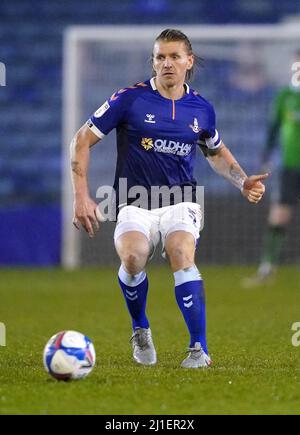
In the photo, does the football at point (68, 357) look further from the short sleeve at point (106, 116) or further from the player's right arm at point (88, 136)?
the short sleeve at point (106, 116)

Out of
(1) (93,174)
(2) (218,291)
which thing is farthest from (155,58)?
(1) (93,174)

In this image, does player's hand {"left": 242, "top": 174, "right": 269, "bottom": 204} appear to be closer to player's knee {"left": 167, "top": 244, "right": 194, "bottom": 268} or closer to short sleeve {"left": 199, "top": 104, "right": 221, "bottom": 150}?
short sleeve {"left": 199, "top": 104, "right": 221, "bottom": 150}

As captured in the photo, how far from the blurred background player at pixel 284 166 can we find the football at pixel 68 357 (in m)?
7.39

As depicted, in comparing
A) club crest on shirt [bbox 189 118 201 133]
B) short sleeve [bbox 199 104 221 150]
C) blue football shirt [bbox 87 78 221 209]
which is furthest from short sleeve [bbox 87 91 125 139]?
short sleeve [bbox 199 104 221 150]

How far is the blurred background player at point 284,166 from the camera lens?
511 inches

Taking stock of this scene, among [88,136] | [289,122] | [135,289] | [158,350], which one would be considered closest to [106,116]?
[88,136]

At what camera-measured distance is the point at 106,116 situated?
6633 millimetres

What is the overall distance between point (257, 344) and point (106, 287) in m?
5.24

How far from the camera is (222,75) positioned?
1545 cm

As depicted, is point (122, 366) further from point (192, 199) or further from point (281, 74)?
point (281, 74)

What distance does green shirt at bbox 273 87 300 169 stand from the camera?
13.0 m

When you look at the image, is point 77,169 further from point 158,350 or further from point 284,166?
point 284,166

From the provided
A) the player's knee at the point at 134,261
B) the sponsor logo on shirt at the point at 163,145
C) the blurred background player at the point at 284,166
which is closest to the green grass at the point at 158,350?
the blurred background player at the point at 284,166

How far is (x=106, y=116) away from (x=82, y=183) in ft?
1.56
